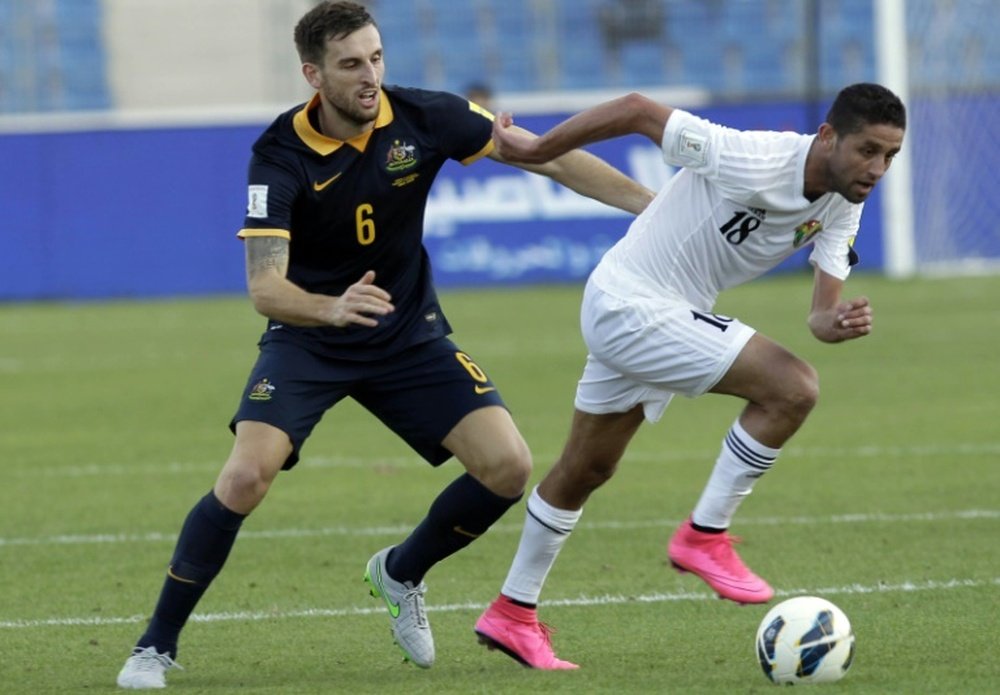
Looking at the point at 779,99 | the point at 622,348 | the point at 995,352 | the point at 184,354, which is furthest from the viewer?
the point at 779,99

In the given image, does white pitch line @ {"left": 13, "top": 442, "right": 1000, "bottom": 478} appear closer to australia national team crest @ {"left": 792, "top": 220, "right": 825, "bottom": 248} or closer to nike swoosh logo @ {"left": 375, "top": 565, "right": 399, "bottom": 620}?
nike swoosh logo @ {"left": 375, "top": 565, "right": 399, "bottom": 620}

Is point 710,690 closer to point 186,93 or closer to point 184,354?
point 184,354

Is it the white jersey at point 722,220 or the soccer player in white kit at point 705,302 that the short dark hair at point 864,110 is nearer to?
the soccer player in white kit at point 705,302

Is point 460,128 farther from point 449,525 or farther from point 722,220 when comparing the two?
point 449,525

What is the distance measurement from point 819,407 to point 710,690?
25.6ft

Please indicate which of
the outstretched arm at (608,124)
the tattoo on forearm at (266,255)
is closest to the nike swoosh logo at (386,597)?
the tattoo on forearm at (266,255)

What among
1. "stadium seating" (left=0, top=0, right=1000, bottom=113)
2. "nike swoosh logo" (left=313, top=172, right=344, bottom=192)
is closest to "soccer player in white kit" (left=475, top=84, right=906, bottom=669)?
"nike swoosh logo" (left=313, top=172, right=344, bottom=192)

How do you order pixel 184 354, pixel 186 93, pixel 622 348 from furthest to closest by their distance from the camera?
1. pixel 186 93
2. pixel 184 354
3. pixel 622 348

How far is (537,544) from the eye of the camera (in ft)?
21.3

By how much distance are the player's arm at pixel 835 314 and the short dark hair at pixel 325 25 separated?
1762 mm

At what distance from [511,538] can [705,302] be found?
2.77m

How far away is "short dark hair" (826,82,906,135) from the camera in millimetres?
5828

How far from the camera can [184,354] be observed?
18.1 meters

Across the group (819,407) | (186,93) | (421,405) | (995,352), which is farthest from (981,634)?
(186,93)
